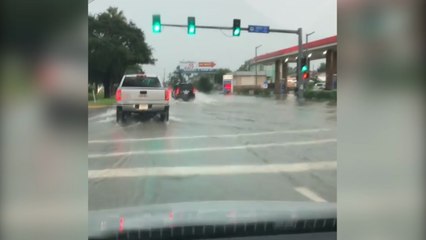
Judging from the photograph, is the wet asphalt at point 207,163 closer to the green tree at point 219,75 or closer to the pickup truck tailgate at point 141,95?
the pickup truck tailgate at point 141,95

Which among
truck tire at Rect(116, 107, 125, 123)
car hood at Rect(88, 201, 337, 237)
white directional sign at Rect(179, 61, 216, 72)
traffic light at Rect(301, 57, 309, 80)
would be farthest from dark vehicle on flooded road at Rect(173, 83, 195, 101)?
car hood at Rect(88, 201, 337, 237)

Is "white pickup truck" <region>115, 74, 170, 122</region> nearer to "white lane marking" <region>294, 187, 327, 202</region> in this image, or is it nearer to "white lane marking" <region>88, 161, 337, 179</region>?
"white lane marking" <region>88, 161, 337, 179</region>

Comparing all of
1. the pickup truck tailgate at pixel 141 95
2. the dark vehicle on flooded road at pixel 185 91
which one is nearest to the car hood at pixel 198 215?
the pickup truck tailgate at pixel 141 95

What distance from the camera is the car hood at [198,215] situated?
3643 mm

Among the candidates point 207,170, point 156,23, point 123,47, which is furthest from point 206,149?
point 123,47

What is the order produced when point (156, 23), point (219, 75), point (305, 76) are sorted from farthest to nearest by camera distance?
point (305, 76) → point (219, 75) → point (156, 23)

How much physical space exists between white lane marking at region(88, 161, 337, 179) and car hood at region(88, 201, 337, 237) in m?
3.81

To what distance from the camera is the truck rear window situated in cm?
1694

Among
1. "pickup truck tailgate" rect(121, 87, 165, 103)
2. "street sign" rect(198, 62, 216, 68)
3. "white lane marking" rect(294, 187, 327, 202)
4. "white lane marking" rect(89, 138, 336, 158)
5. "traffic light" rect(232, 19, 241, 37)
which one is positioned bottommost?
"white lane marking" rect(294, 187, 327, 202)

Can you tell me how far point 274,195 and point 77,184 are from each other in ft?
15.9

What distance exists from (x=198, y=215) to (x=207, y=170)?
4646mm

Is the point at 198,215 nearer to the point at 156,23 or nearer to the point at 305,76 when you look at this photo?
the point at 156,23

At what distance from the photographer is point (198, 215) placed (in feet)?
12.6

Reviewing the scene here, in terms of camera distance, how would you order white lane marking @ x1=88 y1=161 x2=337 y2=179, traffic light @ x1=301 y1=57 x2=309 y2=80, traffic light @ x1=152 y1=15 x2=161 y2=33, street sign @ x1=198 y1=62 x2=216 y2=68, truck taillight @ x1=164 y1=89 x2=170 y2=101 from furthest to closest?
traffic light @ x1=301 y1=57 x2=309 y2=80
street sign @ x1=198 y1=62 x2=216 y2=68
traffic light @ x1=152 y1=15 x2=161 y2=33
truck taillight @ x1=164 y1=89 x2=170 y2=101
white lane marking @ x1=88 y1=161 x2=337 y2=179
